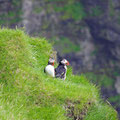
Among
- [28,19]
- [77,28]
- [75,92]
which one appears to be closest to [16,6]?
[28,19]

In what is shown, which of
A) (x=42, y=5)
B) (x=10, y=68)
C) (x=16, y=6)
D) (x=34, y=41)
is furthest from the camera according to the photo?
(x=42, y=5)

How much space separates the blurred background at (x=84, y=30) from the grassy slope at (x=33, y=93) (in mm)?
32300

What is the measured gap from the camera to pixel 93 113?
26.1 feet

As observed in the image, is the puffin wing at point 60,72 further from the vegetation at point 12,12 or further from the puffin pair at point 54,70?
the vegetation at point 12,12

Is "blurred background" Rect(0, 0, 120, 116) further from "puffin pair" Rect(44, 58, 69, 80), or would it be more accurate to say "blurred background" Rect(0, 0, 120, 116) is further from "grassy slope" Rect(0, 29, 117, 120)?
"grassy slope" Rect(0, 29, 117, 120)

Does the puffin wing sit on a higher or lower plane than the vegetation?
lower

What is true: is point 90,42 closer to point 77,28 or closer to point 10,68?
point 77,28

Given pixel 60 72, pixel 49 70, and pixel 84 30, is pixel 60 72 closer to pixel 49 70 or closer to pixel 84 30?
pixel 49 70

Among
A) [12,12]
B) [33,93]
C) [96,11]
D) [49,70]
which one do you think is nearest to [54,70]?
[49,70]

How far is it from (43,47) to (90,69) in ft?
116

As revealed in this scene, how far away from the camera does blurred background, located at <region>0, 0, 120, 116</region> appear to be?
4169cm

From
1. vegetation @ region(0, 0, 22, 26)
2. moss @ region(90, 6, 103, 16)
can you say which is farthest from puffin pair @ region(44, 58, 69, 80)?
moss @ region(90, 6, 103, 16)

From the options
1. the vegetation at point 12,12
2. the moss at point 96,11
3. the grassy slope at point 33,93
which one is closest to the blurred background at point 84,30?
the moss at point 96,11

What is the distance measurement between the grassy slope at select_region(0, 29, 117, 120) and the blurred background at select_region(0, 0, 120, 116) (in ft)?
106
